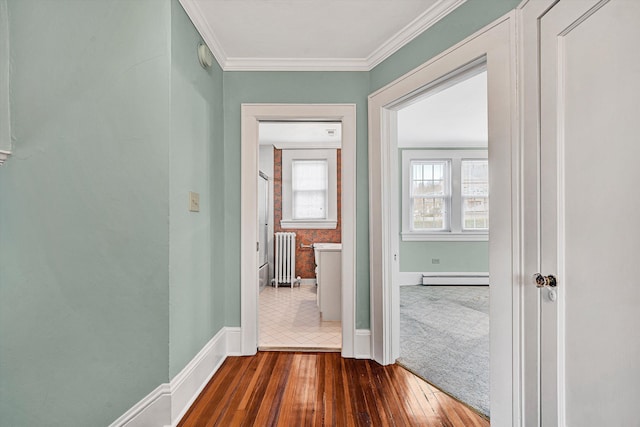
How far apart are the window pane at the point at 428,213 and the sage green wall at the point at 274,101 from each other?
3.13 m

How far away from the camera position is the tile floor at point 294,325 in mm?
2658

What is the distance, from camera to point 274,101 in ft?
8.02

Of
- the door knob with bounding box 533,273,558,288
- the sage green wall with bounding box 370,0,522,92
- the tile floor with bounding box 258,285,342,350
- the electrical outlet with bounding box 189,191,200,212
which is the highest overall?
the sage green wall with bounding box 370,0,522,92

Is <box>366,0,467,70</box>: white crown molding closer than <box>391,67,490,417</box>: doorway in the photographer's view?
Yes

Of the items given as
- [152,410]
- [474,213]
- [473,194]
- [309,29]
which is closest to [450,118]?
[473,194]

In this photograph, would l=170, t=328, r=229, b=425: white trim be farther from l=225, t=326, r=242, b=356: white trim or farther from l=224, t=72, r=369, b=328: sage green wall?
l=224, t=72, r=369, b=328: sage green wall

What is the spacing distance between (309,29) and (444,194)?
4044 millimetres

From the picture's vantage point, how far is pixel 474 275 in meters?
5.06

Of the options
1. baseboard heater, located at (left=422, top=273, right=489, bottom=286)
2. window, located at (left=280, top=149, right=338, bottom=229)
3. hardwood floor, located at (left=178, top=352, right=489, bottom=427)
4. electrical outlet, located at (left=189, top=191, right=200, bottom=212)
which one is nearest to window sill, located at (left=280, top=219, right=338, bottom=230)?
window, located at (left=280, top=149, right=338, bottom=229)

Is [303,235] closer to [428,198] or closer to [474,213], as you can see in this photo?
[428,198]

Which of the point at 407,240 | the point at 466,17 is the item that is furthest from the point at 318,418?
the point at 407,240

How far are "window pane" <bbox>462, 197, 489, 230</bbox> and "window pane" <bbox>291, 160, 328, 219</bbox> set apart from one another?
8.36ft

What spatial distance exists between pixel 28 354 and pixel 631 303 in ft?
7.40

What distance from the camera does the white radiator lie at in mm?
4906
